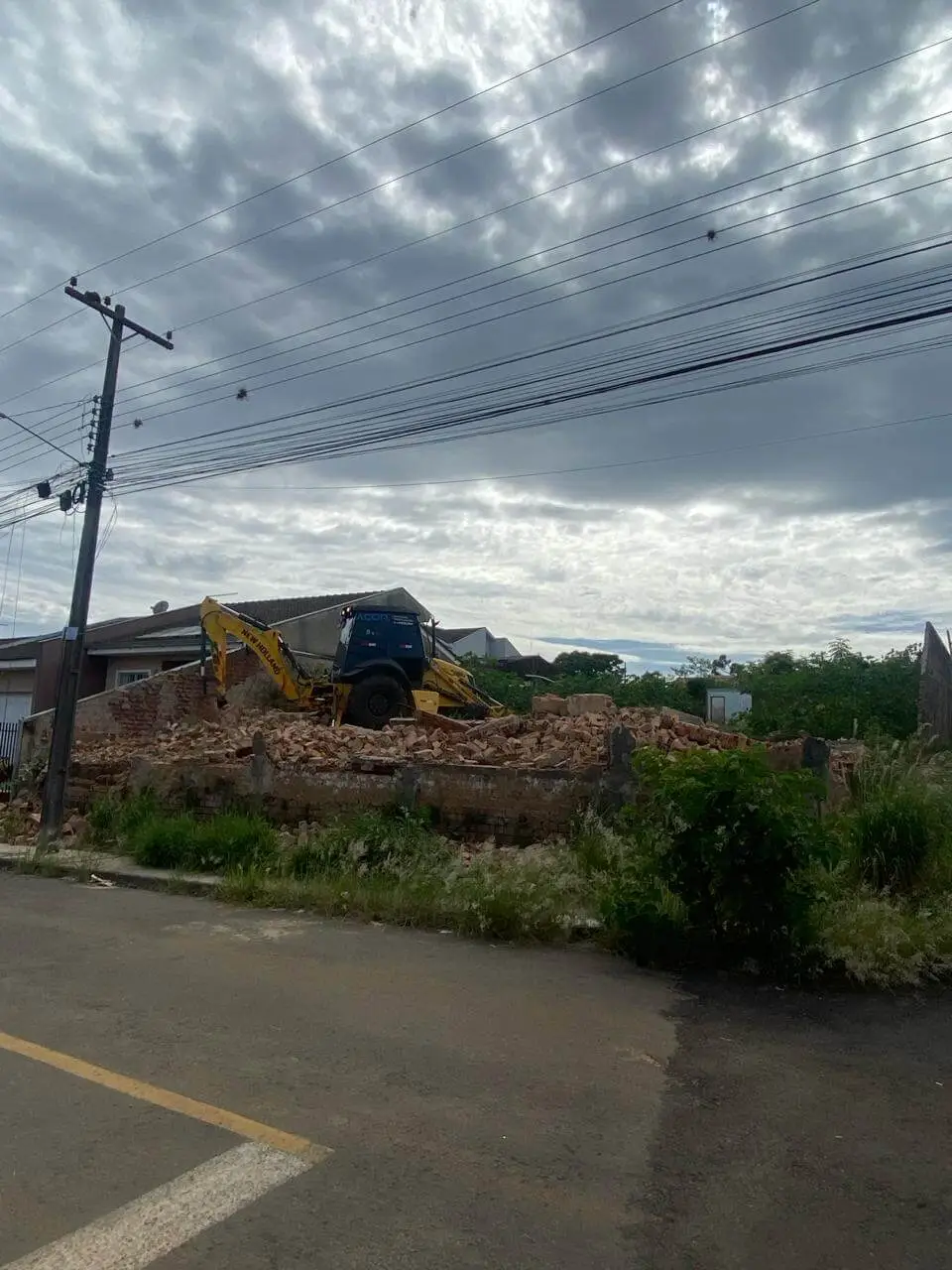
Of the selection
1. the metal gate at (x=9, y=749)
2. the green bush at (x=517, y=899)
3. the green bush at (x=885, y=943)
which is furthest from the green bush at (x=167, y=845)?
the green bush at (x=885, y=943)

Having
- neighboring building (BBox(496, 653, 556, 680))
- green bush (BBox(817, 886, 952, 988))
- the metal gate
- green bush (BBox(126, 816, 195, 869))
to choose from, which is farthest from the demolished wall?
neighboring building (BBox(496, 653, 556, 680))

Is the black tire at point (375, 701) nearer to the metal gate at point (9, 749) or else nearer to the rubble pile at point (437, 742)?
the rubble pile at point (437, 742)

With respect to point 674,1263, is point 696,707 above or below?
above

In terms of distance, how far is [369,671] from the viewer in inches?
788

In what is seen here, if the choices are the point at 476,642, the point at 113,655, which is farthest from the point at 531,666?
the point at 113,655

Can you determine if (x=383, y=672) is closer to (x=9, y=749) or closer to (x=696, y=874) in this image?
(x=9, y=749)

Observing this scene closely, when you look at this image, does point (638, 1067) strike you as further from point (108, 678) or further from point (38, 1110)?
point (108, 678)

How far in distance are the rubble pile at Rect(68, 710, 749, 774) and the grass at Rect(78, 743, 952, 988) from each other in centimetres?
168

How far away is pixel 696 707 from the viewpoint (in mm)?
31969

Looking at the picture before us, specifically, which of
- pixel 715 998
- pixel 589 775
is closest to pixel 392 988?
pixel 715 998

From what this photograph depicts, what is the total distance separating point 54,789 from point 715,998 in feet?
40.1

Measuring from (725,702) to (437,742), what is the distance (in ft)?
56.6

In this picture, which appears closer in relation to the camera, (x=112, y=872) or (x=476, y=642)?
(x=112, y=872)

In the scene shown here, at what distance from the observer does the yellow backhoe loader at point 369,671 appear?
65.2 ft
